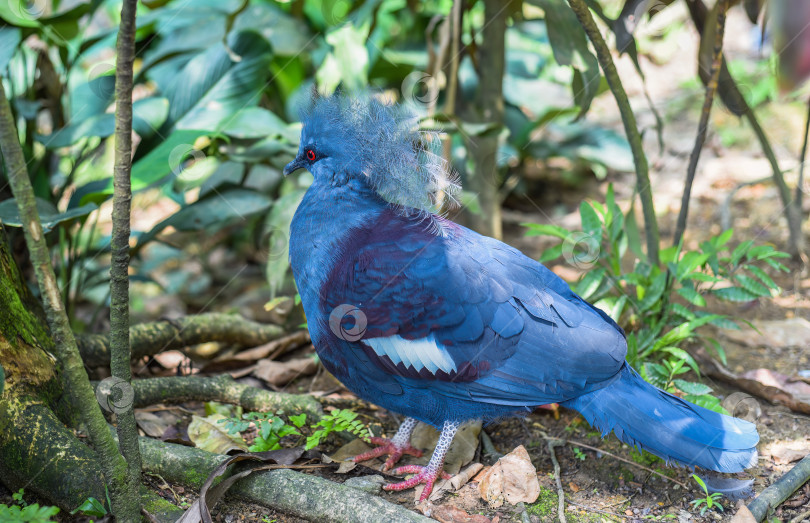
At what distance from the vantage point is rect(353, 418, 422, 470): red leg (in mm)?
2464

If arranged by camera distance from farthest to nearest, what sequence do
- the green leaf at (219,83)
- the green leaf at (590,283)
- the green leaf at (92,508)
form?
the green leaf at (219,83)
the green leaf at (590,283)
the green leaf at (92,508)

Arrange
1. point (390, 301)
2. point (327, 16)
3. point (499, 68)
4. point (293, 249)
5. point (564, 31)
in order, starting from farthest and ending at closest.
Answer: point (327, 16), point (499, 68), point (564, 31), point (293, 249), point (390, 301)

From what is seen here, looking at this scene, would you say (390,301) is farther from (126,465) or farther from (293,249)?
(126,465)

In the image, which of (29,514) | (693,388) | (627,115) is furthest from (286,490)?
(627,115)

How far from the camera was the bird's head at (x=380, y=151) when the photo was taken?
2283mm

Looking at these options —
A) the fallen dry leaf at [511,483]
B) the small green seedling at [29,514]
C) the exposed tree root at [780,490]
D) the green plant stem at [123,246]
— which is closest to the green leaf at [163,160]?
the green plant stem at [123,246]

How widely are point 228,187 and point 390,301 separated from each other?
187cm

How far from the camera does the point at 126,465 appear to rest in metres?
1.79

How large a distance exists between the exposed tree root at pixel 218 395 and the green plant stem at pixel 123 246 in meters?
0.86

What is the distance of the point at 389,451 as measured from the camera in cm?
253

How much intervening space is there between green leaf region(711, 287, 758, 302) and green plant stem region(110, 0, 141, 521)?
7.63 feet

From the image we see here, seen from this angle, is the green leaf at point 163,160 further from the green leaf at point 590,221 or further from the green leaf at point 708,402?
the green leaf at point 708,402

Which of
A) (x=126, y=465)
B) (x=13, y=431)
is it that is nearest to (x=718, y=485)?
(x=126, y=465)

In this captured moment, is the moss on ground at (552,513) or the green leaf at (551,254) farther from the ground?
the green leaf at (551,254)
